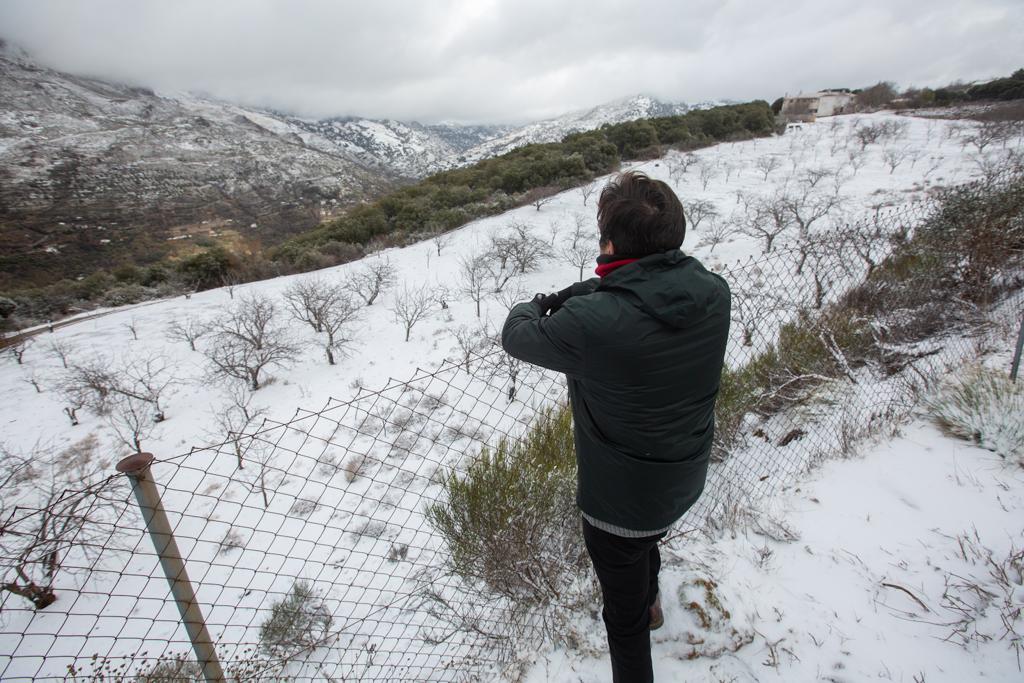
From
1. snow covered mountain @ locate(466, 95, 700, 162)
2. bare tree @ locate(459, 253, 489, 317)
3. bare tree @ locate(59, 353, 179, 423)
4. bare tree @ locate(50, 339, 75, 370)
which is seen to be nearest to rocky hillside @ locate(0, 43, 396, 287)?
bare tree @ locate(50, 339, 75, 370)

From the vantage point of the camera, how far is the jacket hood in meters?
1.14

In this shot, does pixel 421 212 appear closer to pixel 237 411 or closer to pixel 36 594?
pixel 237 411

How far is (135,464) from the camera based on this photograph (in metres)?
1.45

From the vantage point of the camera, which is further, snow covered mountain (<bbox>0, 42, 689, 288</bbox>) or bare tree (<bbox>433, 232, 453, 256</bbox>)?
snow covered mountain (<bbox>0, 42, 689, 288</bbox>)

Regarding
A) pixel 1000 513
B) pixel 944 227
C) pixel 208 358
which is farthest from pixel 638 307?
pixel 208 358

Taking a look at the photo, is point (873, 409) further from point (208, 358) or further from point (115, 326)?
point (115, 326)

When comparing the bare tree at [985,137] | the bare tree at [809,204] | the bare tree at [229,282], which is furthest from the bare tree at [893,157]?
the bare tree at [229,282]

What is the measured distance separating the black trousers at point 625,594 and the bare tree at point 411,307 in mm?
12462

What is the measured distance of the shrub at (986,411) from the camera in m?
2.56

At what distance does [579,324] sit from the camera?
1196 mm

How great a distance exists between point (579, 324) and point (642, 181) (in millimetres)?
543

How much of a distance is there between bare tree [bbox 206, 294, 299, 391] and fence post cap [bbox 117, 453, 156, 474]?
11.4m

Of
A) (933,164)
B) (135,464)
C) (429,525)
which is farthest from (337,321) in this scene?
(933,164)

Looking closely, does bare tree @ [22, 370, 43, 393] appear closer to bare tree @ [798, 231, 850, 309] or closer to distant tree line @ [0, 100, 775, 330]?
distant tree line @ [0, 100, 775, 330]
